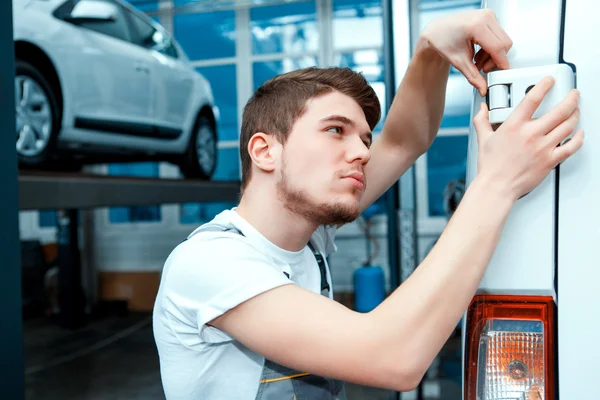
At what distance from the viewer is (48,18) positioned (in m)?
2.56

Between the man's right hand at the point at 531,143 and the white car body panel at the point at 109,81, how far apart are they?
2230 mm

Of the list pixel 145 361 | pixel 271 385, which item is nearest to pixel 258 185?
pixel 271 385

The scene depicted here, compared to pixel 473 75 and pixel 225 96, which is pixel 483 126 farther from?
pixel 225 96

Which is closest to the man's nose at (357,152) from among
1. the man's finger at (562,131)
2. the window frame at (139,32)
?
the man's finger at (562,131)

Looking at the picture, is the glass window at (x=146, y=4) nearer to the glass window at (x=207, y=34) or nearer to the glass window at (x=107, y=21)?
the glass window at (x=207, y=34)

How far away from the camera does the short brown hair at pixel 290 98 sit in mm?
1061

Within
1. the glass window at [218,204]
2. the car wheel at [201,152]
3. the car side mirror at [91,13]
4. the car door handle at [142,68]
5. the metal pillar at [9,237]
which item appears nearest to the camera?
the metal pillar at [9,237]

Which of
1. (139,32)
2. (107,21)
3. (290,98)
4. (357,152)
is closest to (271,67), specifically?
(139,32)

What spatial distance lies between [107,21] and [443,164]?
150 inches

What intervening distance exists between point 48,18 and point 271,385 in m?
2.25

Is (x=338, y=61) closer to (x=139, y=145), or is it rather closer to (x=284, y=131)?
(x=139, y=145)

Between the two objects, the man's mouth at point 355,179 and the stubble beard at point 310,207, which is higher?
the man's mouth at point 355,179

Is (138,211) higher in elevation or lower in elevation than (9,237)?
lower

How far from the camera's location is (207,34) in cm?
654
